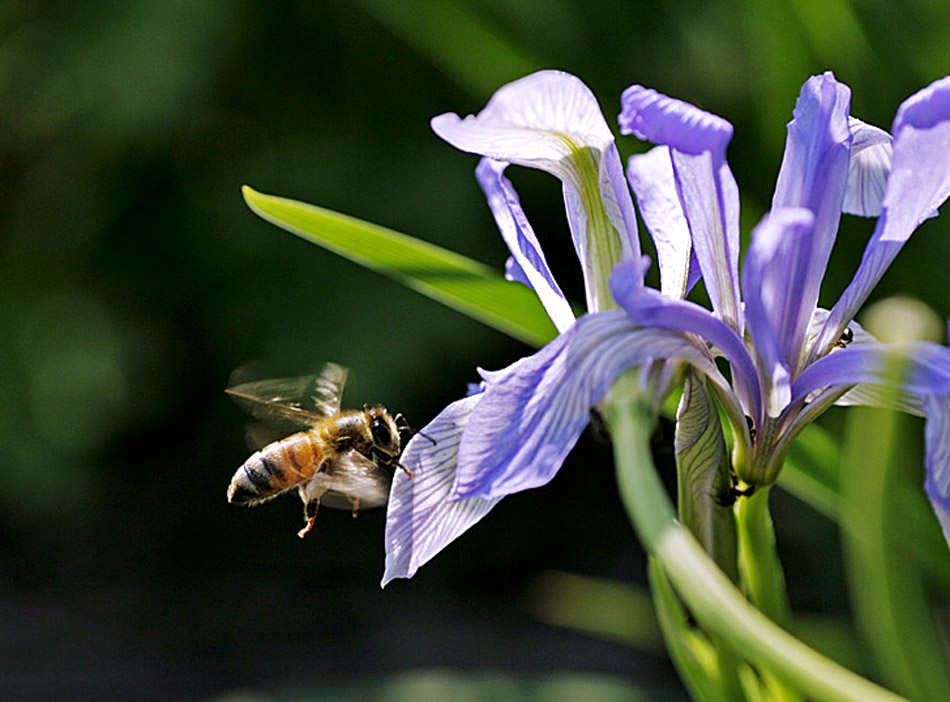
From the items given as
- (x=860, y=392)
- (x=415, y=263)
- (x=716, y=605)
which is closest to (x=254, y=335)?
(x=415, y=263)

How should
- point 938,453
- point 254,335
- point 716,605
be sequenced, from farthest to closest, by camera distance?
1. point 254,335
2. point 938,453
3. point 716,605

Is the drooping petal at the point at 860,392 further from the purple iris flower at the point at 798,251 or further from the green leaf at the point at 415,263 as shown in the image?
the green leaf at the point at 415,263

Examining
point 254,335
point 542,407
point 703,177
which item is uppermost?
point 703,177

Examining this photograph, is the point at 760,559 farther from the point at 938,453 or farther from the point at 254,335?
the point at 254,335

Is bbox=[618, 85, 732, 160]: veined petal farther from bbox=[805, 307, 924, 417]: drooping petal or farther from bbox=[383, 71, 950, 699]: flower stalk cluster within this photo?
bbox=[805, 307, 924, 417]: drooping petal

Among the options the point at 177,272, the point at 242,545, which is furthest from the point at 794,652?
the point at 242,545

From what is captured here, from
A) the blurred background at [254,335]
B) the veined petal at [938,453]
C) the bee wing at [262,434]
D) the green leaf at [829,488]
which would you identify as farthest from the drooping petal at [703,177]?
the blurred background at [254,335]

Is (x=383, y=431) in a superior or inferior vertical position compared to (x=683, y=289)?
inferior

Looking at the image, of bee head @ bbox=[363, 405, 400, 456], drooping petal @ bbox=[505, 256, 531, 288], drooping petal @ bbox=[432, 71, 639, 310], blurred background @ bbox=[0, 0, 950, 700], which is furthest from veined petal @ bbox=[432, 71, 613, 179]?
blurred background @ bbox=[0, 0, 950, 700]
